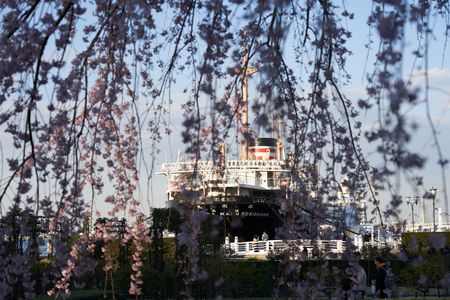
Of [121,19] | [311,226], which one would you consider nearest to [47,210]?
[121,19]

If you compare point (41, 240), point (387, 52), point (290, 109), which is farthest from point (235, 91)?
point (41, 240)

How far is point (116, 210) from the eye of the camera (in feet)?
20.8

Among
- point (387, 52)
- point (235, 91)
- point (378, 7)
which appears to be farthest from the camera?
point (235, 91)

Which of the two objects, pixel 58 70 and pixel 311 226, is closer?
→ pixel 58 70

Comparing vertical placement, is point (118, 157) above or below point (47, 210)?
above

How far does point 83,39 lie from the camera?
520 cm

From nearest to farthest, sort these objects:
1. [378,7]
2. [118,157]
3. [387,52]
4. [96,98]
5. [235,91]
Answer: [387,52] → [378,7] → [235,91] → [96,98] → [118,157]

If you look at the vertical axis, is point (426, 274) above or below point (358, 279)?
below

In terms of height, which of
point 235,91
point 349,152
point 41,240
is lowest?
point 41,240

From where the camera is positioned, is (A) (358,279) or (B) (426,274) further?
(B) (426,274)

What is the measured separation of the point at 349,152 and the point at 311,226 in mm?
751

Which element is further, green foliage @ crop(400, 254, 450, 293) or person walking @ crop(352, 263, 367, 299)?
green foliage @ crop(400, 254, 450, 293)

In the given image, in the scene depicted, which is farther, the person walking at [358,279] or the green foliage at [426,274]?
the green foliage at [426,274]

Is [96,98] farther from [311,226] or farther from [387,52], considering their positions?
[387,52]
